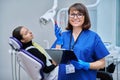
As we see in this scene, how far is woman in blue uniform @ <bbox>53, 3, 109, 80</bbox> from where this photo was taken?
5.21 feet

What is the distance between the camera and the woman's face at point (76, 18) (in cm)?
162

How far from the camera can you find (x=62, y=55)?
1.52 m

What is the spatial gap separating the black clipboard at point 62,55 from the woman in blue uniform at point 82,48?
0.10 feet

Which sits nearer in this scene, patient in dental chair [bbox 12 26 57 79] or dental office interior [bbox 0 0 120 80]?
patient in dental chair [bbox 12 26 57 79]

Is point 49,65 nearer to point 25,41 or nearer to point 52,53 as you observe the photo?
point 52,53

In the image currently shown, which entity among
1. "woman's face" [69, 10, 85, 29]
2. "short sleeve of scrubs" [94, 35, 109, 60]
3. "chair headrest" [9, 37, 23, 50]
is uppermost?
"woman's face" [69, 10, 85, 29]

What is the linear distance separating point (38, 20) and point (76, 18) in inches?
52.6

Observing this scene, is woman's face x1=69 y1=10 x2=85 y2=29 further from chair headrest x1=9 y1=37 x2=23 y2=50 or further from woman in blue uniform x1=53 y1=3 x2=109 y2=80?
chair headrest x1=9 y1=37 x2=23 y2=50

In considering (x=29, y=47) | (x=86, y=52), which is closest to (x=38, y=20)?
(x=29, y=47)

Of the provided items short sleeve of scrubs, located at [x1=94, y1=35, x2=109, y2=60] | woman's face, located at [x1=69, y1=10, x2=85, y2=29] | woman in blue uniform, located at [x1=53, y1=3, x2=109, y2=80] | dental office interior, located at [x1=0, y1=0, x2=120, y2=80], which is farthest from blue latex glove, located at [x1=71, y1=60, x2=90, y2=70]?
dental office interior, located at [x1=0, y1=0, x2=120, y2=80]

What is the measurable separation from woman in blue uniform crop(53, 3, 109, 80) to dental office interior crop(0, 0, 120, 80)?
1.01 m

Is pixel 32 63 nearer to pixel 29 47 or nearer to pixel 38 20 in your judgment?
pixel 29 47

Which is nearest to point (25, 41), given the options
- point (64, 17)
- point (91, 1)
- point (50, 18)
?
point (50, 18)

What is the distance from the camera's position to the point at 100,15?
8.66 feet
